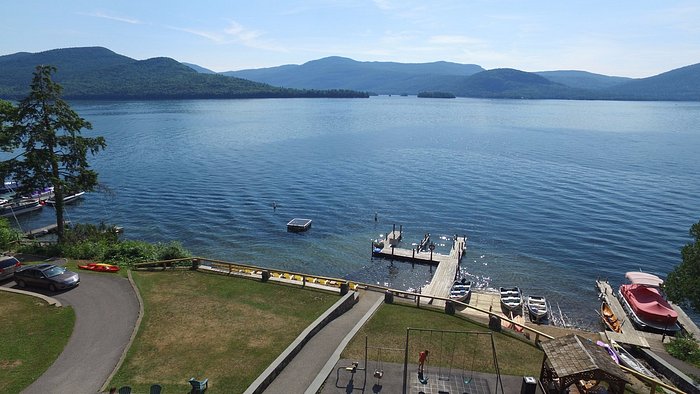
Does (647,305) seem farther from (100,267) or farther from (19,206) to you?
(19,206)

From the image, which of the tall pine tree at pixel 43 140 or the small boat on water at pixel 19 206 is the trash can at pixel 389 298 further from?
the small boat on water at pixel 19 206

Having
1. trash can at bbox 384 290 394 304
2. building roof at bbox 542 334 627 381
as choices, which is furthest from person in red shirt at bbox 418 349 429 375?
trash can at bbox 384 290 394 304

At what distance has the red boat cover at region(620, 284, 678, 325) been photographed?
131 ft

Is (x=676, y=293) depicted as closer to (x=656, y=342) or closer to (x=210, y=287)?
(x=656, y=342)

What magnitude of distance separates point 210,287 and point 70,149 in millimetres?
21336

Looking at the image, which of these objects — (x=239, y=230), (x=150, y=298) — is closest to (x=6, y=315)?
(x=150, y=298)

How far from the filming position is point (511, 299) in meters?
43.6

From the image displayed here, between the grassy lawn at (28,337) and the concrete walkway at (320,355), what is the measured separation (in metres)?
11.2

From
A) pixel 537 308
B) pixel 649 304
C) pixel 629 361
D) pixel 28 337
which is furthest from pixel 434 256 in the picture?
pixel 28 337

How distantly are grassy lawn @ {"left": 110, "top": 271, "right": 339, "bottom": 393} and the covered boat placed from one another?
1252 inches

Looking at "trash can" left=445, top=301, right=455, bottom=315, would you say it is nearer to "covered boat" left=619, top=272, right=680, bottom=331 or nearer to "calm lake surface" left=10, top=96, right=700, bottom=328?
"calm lake surface" left=10, top=96, right=700, bottom=328

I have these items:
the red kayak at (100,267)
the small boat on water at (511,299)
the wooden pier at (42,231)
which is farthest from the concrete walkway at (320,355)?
the wooden pier at (42,231)

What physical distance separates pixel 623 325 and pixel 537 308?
287 inches

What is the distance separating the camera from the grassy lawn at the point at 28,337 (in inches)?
761
